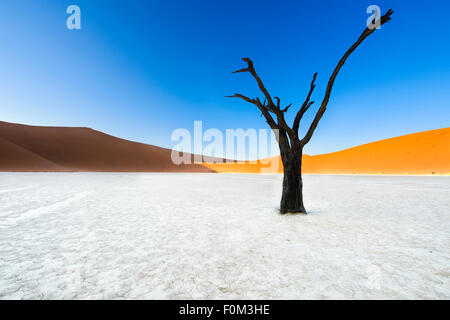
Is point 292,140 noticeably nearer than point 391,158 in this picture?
Yes

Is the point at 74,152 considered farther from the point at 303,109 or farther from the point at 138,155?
the point at 303,109

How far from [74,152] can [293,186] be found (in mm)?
60563

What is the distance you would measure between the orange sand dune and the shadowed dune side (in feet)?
66.4

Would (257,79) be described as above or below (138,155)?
below

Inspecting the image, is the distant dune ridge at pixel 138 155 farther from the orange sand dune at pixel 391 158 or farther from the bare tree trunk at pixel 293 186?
the bare tree trunk at pixel 293 186

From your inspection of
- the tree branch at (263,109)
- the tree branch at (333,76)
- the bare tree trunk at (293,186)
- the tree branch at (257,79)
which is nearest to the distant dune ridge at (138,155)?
the tree branch at (263,109)

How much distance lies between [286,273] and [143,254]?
73.3 inches

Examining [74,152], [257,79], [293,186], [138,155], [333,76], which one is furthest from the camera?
[138,155]

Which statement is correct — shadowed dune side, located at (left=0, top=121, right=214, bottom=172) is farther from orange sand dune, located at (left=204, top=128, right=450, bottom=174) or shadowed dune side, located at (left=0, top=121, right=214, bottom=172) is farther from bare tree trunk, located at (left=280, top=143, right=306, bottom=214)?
bare tree trunk, located at (left=280, top=143, right=306, bottom=214)

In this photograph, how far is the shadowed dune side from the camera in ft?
120

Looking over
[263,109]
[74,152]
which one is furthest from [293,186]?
[74,152]

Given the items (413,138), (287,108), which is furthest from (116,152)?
(413,138)

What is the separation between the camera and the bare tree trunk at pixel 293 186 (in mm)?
5324

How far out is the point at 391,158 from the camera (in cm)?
4606
